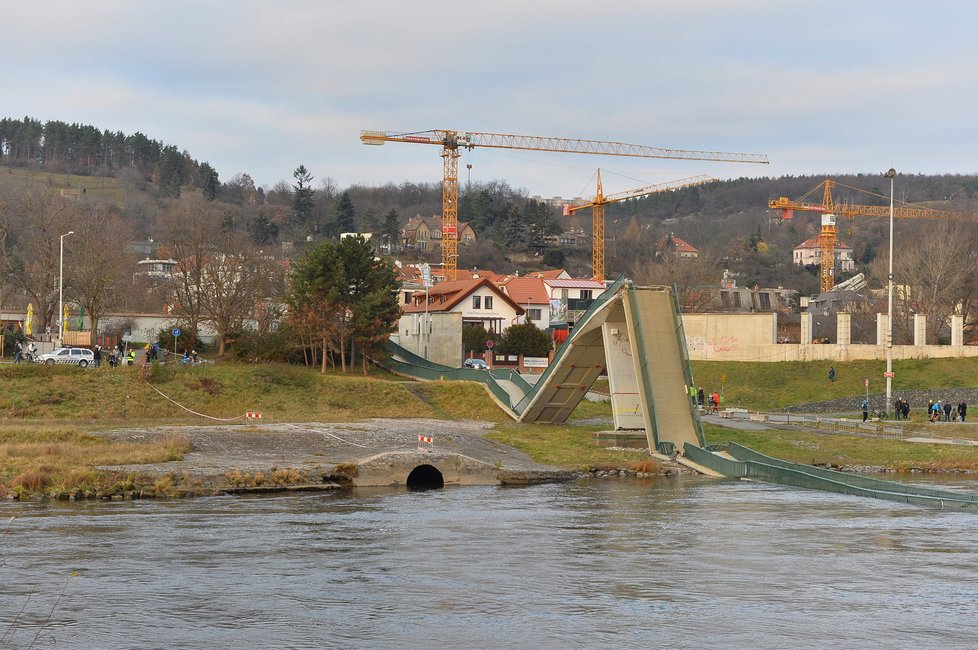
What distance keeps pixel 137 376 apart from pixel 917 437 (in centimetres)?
3876

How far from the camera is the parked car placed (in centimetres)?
6425

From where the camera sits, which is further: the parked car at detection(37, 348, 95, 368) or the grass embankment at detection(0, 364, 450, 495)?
the parked car at detection(37, 348, 95, 368)

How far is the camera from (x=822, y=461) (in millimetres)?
46531

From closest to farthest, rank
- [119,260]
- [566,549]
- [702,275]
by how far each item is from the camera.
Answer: [566,549] → [119,260] → [702,275]

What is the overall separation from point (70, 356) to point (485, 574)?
47295 millimetres

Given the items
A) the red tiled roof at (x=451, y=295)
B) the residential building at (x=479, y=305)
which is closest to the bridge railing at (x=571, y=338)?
the red tiled roof at (x=451, y=295)

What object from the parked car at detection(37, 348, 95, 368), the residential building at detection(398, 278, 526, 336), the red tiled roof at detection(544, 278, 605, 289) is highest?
the red tiled roof at detection(544, 278, 605, 289)

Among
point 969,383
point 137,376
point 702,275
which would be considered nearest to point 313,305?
point 137,376

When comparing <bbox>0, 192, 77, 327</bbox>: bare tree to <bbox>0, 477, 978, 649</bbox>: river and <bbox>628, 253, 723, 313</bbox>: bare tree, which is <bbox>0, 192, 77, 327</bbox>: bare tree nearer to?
<bbox>0, 477, 978, 649</bbox>: river

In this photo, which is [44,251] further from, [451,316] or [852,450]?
[852,450]

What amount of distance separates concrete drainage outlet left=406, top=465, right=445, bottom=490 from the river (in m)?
4.76

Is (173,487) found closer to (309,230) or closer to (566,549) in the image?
(566,549)

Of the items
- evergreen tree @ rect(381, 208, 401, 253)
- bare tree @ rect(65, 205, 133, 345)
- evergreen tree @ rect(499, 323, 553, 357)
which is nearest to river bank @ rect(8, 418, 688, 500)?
bare tree @ rect(65, 205, 133, 345)

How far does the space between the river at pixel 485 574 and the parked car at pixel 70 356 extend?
33028 millimetres
